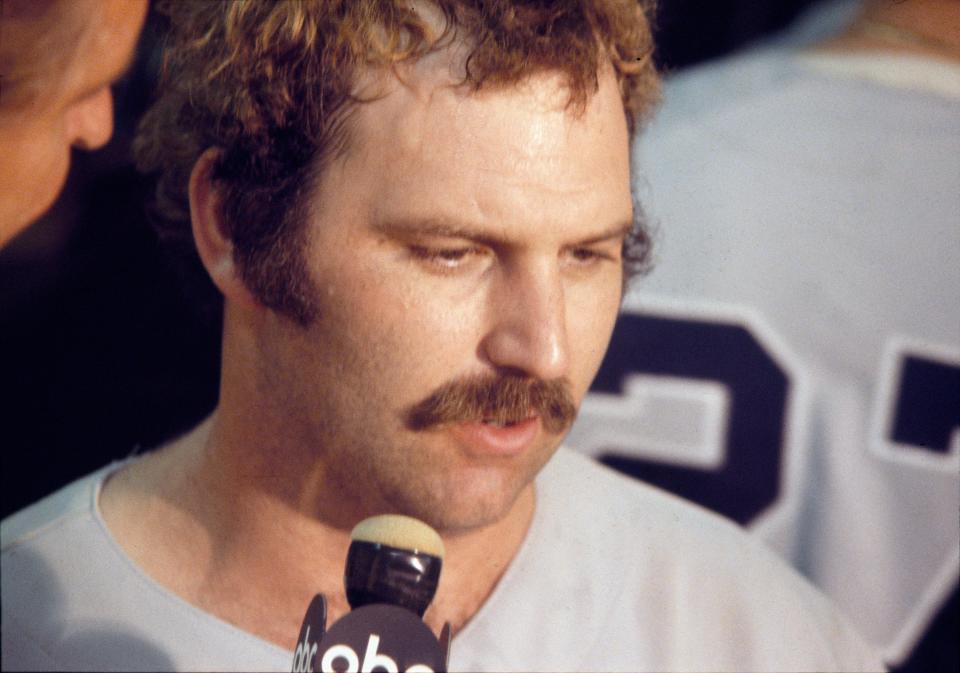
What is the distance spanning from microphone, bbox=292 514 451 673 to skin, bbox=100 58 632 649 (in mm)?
212

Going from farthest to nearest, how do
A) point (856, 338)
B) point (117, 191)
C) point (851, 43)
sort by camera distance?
point (851, 43), point (856, 338), point (117, 191)

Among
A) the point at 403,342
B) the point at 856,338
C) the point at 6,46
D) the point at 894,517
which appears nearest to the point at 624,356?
the point at 856,338

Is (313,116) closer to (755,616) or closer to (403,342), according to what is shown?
(403,342)

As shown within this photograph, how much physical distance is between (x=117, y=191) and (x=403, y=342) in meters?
0.57

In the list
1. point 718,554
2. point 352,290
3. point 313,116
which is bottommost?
point 718,554

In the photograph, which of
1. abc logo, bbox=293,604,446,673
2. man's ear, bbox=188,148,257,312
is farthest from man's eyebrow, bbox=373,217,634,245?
abc logo, bbox=293,604,446,673

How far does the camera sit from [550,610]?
1.19m

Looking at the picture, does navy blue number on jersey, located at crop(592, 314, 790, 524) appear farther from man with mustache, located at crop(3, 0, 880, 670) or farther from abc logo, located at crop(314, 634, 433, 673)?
abc logo, located at crop(314, 634, 433, 673)

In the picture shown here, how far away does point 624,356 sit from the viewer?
1635mm

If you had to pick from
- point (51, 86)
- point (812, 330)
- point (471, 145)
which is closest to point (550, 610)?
point (471, 145)

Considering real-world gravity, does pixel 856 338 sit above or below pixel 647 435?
above

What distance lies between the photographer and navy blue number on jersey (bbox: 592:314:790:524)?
158 centimetres

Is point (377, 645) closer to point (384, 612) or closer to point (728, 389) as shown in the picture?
point (384, 612)

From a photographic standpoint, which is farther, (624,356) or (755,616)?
(624,356)
